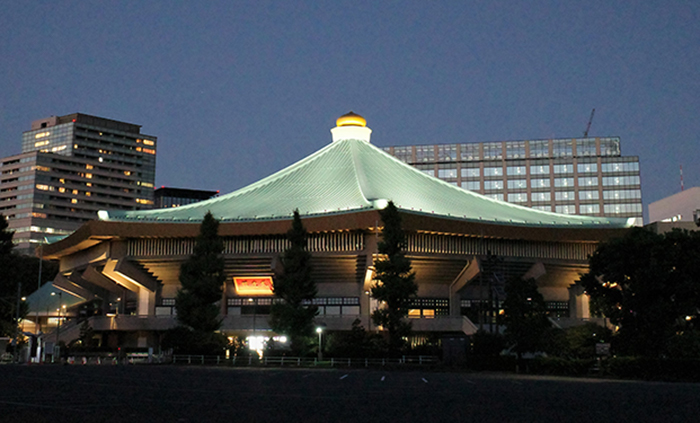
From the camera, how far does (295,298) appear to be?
54062 mm

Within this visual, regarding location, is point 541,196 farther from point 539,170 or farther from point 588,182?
point 588,182

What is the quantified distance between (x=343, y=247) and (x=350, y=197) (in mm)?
4699

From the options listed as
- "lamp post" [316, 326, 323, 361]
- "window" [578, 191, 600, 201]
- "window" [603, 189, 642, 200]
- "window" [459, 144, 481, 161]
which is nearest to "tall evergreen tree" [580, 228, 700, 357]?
"lamp post" [316, 326, 323, 361]

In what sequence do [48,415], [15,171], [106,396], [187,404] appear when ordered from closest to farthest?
[48,415] < [187,404] < [106,396] < [15,171]

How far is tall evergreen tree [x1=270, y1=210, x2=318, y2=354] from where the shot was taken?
173 feet

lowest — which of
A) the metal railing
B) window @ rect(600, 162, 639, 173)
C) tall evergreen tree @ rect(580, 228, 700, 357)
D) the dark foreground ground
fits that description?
the dark foreground ground

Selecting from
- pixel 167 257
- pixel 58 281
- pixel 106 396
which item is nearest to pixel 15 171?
pixel 58 281

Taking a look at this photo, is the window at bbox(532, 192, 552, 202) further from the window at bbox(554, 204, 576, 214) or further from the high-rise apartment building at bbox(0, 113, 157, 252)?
the high-rise apartment building at bbox(0, 113, 157, 252)

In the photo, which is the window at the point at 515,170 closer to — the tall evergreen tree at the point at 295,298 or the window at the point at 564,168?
the window at the point at 564,168

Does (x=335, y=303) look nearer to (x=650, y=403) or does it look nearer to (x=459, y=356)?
(x=459, y=356)

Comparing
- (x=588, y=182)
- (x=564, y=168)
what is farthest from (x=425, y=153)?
(x=588, y=182)

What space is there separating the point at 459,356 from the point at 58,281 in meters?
46.5

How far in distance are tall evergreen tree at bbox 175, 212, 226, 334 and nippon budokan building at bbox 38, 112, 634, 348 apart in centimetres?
623

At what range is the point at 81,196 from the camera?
18750 centimetres
